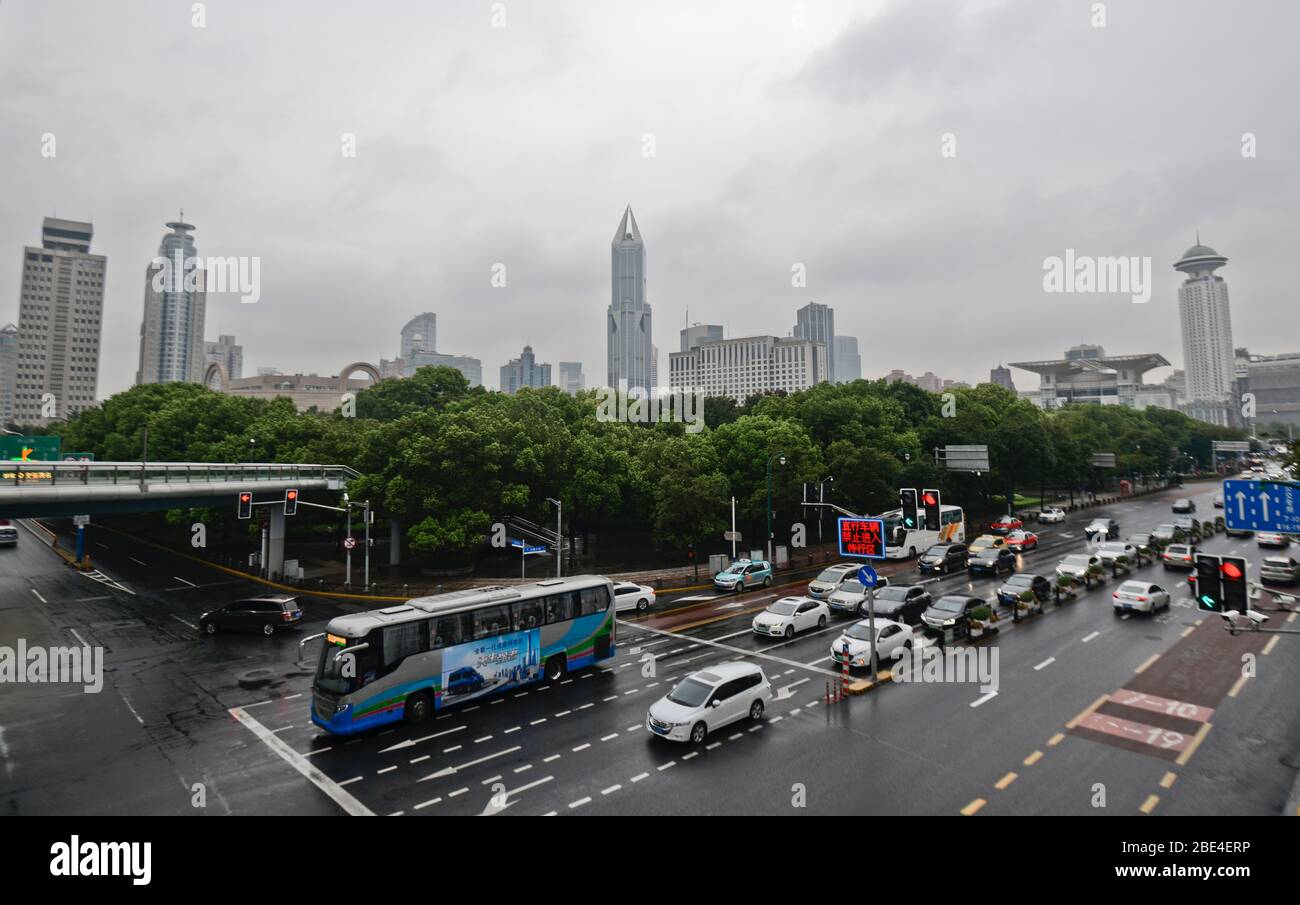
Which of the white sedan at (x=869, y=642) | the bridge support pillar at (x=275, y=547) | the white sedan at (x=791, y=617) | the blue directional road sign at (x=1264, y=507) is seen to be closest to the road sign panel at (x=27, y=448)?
the bridge support pillar at (x=275, y=547)

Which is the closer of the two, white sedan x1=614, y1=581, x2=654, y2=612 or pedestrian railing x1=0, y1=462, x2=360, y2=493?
pedestrian railing x1=0, y1=462, x2=360, y2=493

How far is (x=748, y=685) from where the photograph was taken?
57.0 ft

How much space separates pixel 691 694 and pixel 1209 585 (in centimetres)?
1163

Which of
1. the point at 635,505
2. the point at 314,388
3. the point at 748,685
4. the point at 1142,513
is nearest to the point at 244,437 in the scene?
the point at 635,505

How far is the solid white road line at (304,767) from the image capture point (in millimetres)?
13047

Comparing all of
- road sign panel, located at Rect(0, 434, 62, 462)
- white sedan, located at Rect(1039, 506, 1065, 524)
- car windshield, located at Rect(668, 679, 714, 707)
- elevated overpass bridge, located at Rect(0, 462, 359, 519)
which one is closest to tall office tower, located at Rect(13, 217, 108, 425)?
road sign panel, located at Rect(0, 434, 62, 462)

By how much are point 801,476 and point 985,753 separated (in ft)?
101

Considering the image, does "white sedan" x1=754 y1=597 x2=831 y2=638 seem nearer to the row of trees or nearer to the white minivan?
the white minivan

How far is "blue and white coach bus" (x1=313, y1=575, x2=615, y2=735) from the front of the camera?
16.5 m

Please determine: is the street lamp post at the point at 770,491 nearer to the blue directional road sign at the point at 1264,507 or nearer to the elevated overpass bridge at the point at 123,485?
the blue directional road sign at the point at 1264,507

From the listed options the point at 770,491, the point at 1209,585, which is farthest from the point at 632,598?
the point at 1209,585

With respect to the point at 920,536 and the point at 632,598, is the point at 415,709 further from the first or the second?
the point at 920,536

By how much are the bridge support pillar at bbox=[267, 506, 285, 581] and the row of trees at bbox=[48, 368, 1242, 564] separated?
17.2 feet
